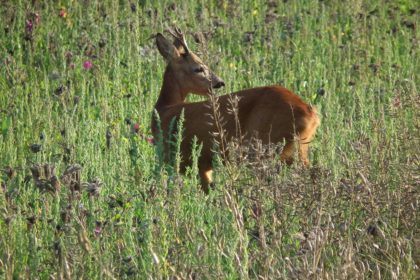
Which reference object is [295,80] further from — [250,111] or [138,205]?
[138,205]

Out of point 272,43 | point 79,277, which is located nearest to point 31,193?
point 79,277

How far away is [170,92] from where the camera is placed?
8.55 metres

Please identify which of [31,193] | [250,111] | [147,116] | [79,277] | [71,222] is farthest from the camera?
[147,116]

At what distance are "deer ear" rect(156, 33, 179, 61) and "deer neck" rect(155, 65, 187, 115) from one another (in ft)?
0.27

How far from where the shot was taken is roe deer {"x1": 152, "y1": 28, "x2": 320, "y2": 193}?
7.09 metres

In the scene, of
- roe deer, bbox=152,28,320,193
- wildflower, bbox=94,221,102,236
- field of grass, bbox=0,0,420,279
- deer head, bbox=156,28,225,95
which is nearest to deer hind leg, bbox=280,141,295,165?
roe deer, bbox=152,28,320,193

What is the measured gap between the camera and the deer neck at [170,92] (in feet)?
27.9

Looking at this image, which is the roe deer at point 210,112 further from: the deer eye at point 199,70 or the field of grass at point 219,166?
the field of grass at point 219,166

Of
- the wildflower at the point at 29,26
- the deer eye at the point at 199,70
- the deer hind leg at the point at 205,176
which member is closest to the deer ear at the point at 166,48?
the deer eye at the point at 199,70

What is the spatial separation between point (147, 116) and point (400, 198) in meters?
4.12

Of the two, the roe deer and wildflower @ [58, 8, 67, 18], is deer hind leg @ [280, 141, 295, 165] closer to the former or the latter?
the roe deer

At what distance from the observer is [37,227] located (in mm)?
4895

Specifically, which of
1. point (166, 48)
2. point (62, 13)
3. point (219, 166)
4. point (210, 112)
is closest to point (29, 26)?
point (62, 13)

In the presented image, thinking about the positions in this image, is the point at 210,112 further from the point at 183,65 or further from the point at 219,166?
the point at 219,166
